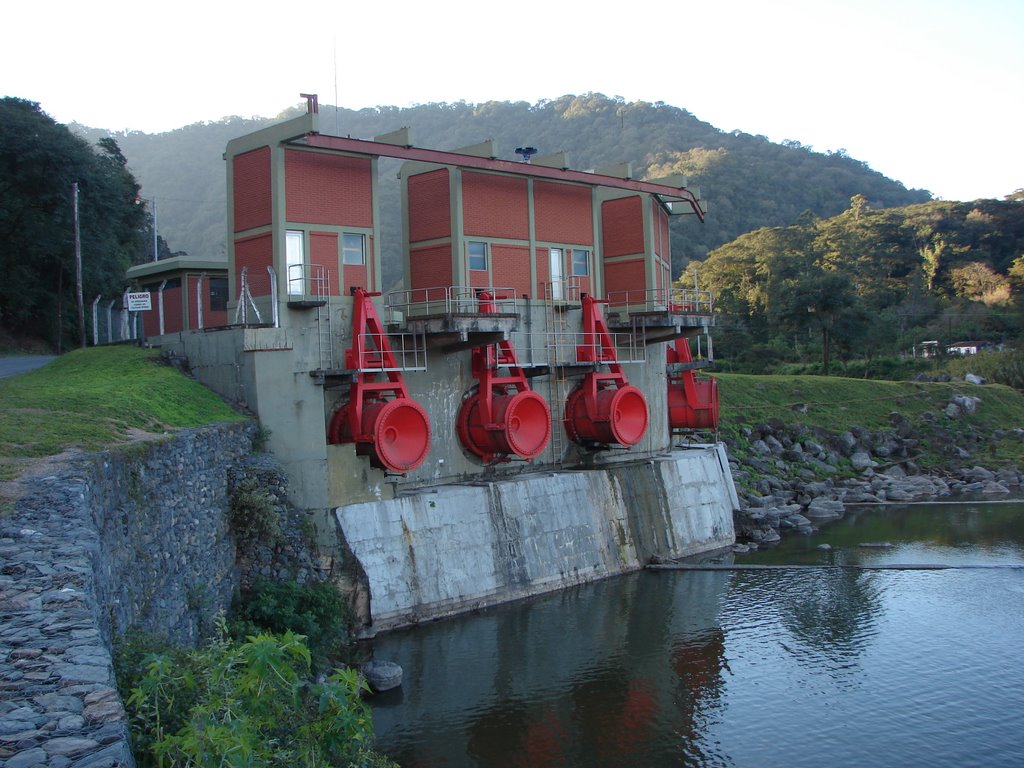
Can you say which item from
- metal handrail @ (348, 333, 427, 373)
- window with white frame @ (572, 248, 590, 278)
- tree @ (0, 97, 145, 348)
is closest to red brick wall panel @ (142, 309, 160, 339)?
metal handrail @ (348, 333, 427, 373)

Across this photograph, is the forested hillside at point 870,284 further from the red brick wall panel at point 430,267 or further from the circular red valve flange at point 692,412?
the red brick wall panel at point 430,267

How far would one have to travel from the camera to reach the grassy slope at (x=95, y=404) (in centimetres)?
1237

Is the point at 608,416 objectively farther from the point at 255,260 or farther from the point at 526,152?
the point at 255,260

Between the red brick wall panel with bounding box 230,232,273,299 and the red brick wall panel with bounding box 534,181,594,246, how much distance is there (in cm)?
887

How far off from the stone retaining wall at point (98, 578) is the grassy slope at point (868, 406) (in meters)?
31.3

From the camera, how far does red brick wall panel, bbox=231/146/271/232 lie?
22188 millimetres

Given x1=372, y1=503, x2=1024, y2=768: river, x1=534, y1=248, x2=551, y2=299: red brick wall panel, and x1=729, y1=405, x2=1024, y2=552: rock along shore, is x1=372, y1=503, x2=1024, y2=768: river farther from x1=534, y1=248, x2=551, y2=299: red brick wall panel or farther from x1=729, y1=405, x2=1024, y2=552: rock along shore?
x1=534, y1=248, x2=551, y2=299: red brick wall panel

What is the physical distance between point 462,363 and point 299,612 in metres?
9.69

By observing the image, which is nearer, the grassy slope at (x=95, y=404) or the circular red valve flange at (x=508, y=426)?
the grassy slope at (x=95, y=404)

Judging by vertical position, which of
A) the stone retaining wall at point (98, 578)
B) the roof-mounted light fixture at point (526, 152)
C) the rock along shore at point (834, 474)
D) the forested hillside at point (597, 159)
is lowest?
the rock along shore at point (834, 474)

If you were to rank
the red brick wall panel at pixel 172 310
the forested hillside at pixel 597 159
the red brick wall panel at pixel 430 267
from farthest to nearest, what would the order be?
the forested hillside at pixel 597 159, the red brick wall panel at pixel 430 267, the red brick wall panel at pixel 172 310

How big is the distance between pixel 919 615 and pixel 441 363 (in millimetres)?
13248

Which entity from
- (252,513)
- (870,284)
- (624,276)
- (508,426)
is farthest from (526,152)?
(870,284)

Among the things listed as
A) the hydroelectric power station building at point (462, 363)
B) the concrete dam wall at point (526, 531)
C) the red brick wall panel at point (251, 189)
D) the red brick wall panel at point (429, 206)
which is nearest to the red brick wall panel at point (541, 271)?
the hydroelectric power station building at point (462, 363)
